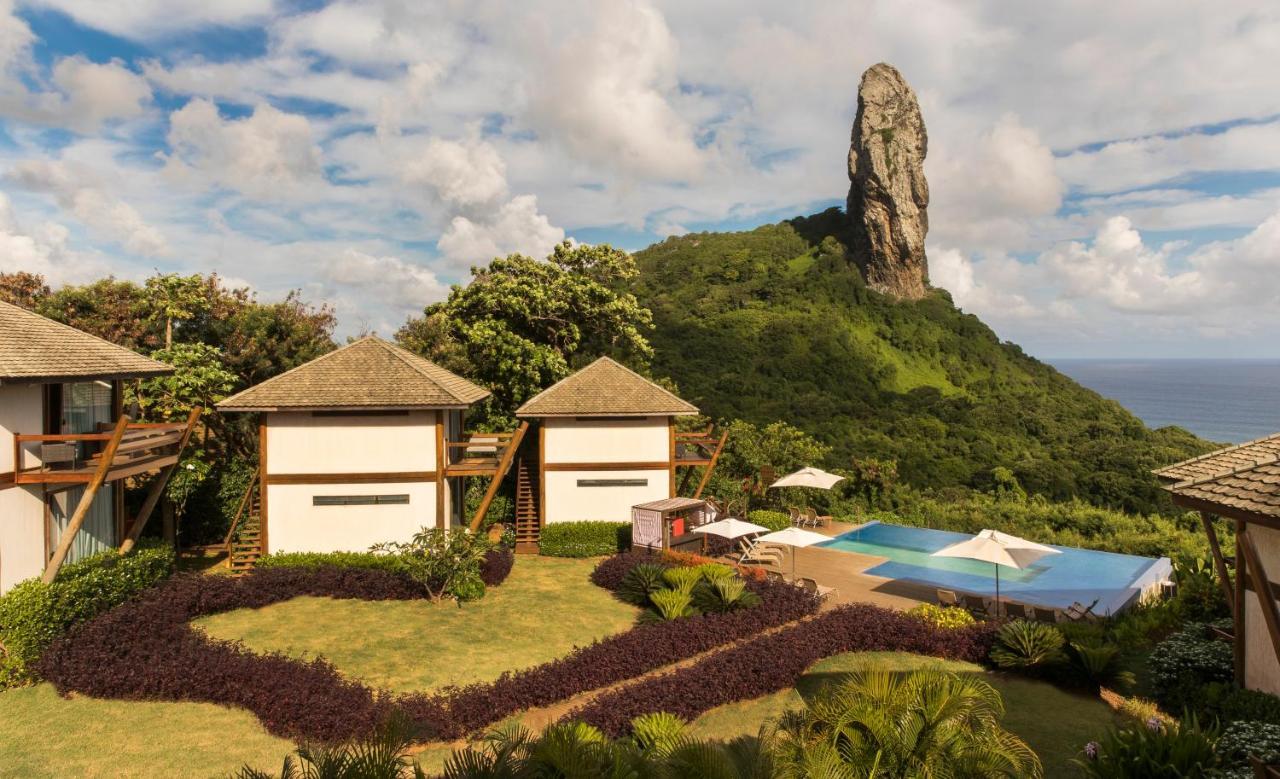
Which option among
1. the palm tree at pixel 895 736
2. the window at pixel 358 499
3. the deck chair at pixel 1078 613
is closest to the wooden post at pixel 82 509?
the window at pixel 358 499

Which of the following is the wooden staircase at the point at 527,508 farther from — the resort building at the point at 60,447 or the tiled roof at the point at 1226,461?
the tiled roof at the point at 1226,461

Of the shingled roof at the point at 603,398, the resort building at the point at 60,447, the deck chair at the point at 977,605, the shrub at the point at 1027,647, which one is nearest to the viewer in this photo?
the shrub at the point at 1027,647

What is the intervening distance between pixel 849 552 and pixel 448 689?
16478 mm

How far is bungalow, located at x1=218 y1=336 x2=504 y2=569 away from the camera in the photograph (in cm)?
1966

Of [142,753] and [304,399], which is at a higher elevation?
[304,399]

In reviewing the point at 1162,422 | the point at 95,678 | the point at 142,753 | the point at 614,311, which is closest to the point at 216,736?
the point at 142,753

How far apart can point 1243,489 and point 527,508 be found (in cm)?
1949

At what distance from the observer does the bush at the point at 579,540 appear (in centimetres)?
2252

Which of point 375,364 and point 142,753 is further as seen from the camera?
point 375,364

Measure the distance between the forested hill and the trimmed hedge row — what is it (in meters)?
25.0

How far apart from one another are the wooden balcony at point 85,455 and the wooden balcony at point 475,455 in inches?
278

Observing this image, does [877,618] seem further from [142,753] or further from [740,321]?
[740,321]

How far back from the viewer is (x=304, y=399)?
63.8 ft

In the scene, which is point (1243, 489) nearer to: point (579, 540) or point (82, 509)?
point (579, 540)
